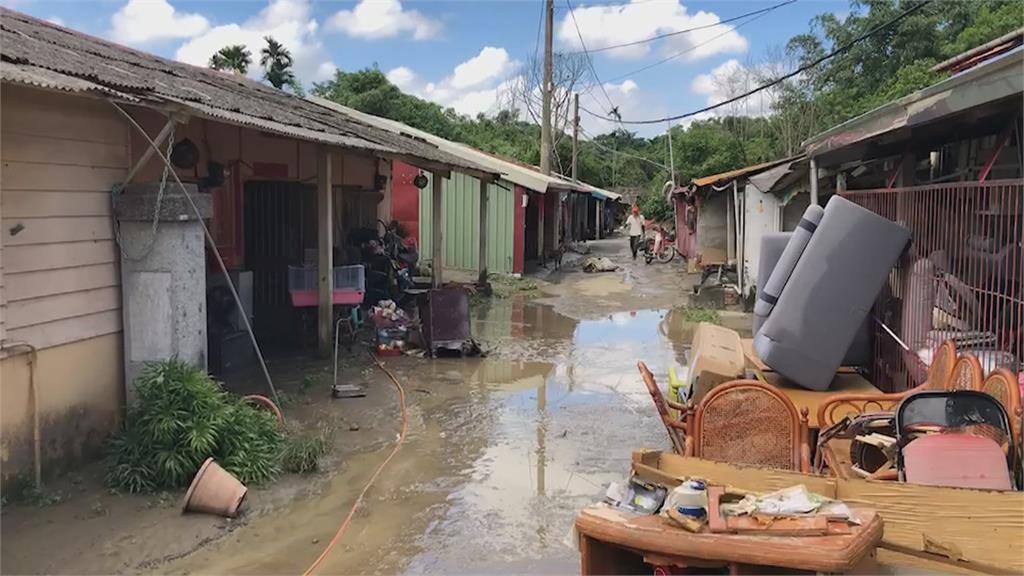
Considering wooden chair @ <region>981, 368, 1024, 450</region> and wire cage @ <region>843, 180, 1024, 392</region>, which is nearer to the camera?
wooden chair @ <region>981, 368, 1024, 450</region>

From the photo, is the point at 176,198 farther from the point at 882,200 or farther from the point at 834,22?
the point at 834,22

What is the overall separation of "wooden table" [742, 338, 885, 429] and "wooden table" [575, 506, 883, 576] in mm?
2833

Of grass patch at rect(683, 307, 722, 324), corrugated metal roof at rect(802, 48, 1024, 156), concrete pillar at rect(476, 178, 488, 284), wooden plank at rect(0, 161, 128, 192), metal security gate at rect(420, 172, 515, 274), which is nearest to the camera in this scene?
corrugated metal roof at rect(802, 48, 1024, 156)

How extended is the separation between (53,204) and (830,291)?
18.5ft

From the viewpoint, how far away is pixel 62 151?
5.35m

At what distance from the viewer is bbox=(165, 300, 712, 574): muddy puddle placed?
14.5 feet

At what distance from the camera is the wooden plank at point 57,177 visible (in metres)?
4.94

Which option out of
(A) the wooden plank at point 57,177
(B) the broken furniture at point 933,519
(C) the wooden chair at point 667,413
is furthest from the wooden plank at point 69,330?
(B) the broken furniture at point 933,519

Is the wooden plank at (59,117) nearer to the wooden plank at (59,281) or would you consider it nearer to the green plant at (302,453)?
the wooden plank at (59,281)

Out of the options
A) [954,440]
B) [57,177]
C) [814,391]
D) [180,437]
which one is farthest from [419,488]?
[954,440]

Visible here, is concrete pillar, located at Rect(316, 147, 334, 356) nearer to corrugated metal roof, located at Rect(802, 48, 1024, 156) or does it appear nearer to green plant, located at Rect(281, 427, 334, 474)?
green plant, located at Rect(281, 427, 334, 474)

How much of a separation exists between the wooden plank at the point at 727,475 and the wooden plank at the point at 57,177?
4315 millimetres

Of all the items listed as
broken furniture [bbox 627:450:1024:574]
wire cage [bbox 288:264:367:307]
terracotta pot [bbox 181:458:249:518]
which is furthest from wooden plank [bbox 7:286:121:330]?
broken furniture [bbox 627:450:1024:574]

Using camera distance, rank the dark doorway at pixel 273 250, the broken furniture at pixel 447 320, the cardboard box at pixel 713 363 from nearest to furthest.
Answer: the cardboard box at pixel 713 363 < the broken furniture at pixel 447 320 < the dark doorway at pixel 273 250
